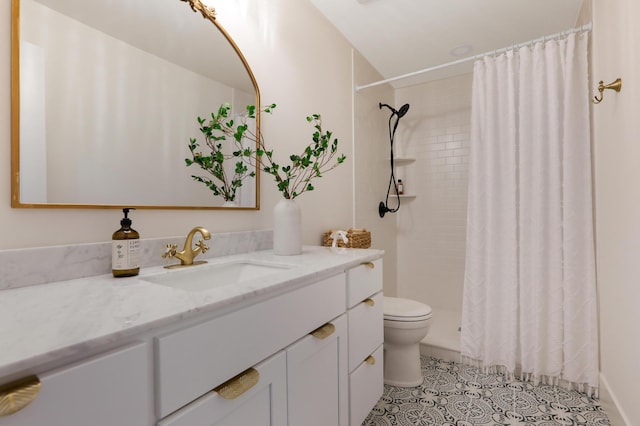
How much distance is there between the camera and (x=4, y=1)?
2.83 ft

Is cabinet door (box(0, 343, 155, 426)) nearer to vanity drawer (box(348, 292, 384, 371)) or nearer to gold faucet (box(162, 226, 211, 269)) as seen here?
gold faucet (box(162, 226, 211, 269))

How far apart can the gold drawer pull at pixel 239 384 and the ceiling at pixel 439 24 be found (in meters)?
2.13

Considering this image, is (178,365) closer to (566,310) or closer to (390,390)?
(390,390)

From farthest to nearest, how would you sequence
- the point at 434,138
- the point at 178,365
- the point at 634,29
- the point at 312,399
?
the point at 434,138 < the point at 634,29 < the point at 312,399 < the point at 178,365

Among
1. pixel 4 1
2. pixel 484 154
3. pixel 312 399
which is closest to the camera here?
pixel 4 1

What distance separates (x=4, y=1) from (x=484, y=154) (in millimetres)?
2252

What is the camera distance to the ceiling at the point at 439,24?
202 cm

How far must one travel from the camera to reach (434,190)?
3.19m

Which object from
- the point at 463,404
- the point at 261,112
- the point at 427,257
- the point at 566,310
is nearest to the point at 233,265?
the point at 261,112

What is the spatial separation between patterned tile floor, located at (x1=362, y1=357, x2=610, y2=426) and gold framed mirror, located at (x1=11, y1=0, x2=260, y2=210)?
1.40 meters

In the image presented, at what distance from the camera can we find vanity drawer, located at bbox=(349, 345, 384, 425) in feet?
4.28

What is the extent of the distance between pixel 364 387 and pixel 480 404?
770mm

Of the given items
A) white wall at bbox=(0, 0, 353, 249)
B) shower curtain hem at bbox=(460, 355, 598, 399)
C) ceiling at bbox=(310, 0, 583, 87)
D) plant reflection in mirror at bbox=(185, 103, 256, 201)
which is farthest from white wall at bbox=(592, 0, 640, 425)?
plant reflection in mirror at bbox=(185, 103, 256, 201)

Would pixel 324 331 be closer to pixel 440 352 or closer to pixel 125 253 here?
pixel 125 253
